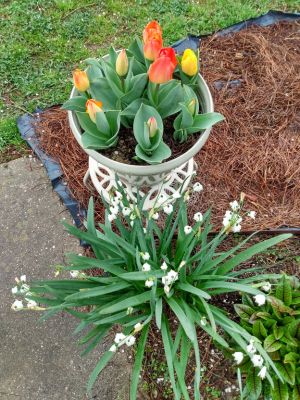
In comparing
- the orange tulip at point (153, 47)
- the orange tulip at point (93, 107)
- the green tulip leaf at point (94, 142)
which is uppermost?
the orange tulip at point (153, 47)

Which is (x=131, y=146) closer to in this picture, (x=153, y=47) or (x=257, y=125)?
(x=153, y=47)

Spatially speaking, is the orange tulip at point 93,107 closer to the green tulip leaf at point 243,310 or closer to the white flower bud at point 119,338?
the white flower bud at point 119,338

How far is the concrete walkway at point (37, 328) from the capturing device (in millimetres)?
2062

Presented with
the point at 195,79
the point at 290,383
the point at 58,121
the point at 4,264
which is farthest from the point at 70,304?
the point at 58,121

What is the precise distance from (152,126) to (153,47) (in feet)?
0.93

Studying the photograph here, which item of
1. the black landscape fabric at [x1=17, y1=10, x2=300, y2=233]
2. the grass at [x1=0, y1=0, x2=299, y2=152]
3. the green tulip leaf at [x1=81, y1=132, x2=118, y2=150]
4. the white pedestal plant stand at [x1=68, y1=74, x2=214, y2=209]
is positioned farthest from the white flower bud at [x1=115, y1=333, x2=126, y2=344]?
the grass at [x1=0, y1=0, x2=299, y2=152]

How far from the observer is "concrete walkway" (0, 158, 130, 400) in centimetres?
206

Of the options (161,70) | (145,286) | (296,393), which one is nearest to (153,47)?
(161,70)

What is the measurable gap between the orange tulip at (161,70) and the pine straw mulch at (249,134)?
2.56 feet

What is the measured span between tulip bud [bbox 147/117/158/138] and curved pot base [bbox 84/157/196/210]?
32 cm

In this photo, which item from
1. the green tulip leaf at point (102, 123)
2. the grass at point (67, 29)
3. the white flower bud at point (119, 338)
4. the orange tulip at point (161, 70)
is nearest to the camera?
the white flower bud at point (119, 338)

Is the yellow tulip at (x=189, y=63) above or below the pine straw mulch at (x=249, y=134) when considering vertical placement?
above

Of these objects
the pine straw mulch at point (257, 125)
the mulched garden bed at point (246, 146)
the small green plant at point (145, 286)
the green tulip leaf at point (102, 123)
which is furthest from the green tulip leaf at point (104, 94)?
the pine straw mulch at point (257, 125)

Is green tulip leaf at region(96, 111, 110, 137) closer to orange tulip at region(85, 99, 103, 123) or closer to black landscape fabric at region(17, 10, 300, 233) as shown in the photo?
orange tulip at region(85, 99, 103, 123)
